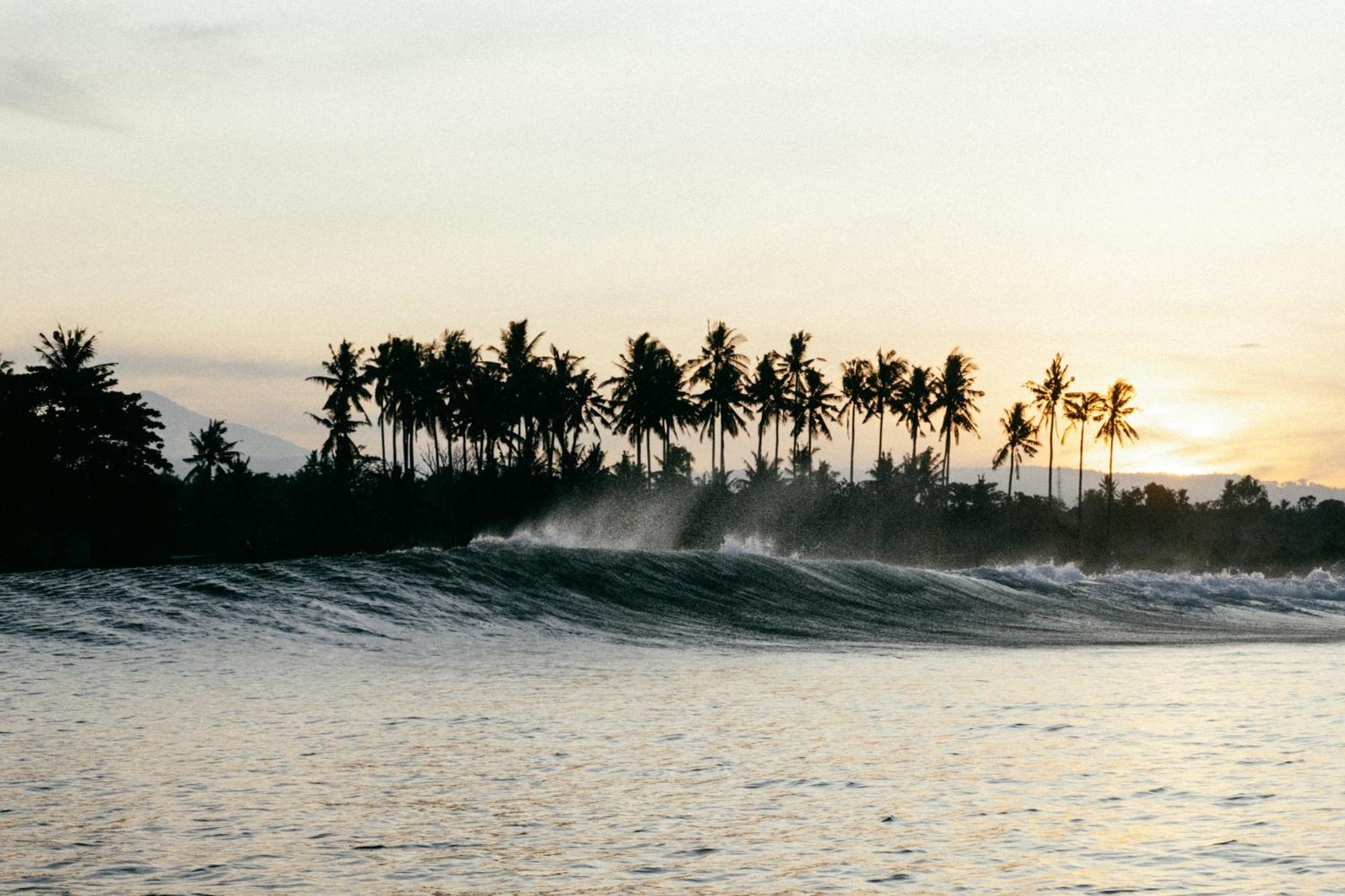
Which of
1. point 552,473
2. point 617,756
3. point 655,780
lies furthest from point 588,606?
point 552,473

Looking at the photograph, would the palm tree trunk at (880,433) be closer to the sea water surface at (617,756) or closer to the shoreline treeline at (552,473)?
the shoreline treeline at (552,473)

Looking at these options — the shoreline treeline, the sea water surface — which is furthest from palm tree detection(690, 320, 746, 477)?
the sea water surface

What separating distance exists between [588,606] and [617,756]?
1836cm

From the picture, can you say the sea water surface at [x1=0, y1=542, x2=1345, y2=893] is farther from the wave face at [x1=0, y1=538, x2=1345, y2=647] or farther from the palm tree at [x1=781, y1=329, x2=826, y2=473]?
the palm tree at [x1=781, y1=329, x2=826, y2=473]

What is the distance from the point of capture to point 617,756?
447 inches

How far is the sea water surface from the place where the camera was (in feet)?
25.0

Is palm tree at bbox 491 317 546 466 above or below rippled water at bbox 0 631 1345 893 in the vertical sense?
above

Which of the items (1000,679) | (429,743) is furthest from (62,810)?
(1000,679)

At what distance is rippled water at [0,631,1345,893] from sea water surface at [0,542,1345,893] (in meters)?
0.04

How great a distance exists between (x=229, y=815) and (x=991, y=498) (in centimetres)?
11697

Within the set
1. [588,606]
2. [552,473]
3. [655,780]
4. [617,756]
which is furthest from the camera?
[552,473]

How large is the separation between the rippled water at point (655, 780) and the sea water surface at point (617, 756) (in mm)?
42

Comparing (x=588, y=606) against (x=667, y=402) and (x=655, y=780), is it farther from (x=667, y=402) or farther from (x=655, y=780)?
(x=667, y=402)

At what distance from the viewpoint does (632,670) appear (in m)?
19.3
